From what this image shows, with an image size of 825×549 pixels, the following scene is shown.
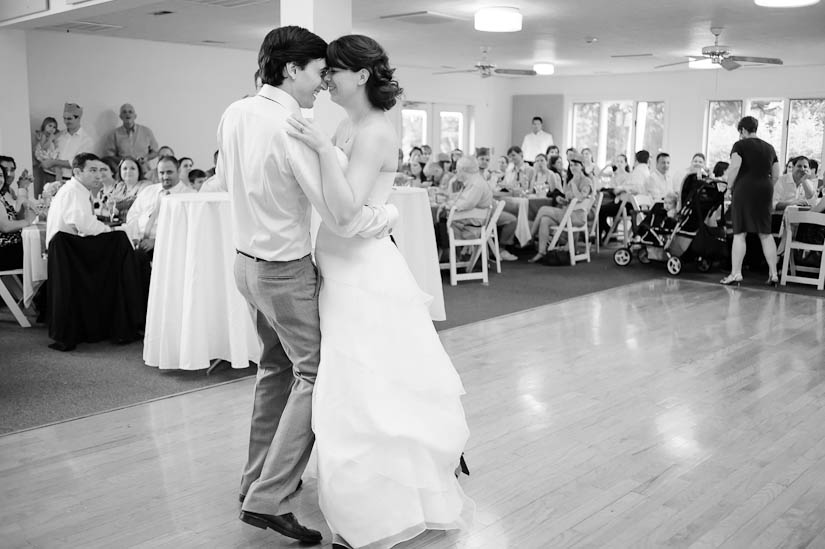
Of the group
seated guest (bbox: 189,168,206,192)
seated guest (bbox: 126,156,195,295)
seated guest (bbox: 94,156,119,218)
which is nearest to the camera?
seated guest (bbox: 126,156,195,295)

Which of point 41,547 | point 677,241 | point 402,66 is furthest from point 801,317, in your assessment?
point 402,66

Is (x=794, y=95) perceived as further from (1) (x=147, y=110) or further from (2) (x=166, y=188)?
(2) (x=166, y=188)

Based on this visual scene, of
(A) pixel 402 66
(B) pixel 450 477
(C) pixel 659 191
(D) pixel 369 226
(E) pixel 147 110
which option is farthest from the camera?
(A) pixel 402 66

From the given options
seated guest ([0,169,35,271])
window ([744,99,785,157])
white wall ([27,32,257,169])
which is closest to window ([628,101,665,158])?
window ([744,99,785,157])

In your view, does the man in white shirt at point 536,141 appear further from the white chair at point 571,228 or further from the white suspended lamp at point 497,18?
the white suspended lamp at point 497,18

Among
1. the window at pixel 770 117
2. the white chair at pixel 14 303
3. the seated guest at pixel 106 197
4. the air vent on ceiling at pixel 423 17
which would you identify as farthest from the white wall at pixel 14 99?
the window at pixel 770 117

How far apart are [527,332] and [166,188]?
103 inches

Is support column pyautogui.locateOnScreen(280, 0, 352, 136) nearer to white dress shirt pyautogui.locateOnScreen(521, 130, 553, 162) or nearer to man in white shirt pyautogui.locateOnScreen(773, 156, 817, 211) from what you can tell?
man in white shirt pyautogui.locateOnScreen(773, 156, 817, 211)

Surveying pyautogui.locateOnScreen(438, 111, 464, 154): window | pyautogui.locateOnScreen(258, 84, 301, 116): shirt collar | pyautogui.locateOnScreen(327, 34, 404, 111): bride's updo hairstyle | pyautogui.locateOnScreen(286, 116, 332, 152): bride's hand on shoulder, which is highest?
pyautogui.locateOnScreen(438, 111, 464, 154): window

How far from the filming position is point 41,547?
2.52 metres

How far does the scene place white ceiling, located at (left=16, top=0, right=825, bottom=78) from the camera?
8.14m

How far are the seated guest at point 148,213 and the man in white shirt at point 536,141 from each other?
39.6ft

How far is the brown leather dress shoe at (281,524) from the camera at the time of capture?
8.07 ft

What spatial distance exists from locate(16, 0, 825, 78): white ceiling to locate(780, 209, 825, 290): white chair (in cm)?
205
